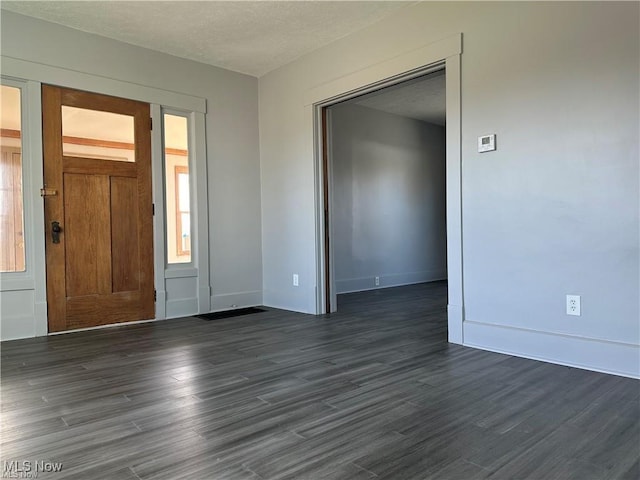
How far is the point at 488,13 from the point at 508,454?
276 cm

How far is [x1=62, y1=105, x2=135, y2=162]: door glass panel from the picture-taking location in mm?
3805

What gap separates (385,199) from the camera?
6.66 m

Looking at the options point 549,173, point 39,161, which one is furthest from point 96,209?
point 549,173

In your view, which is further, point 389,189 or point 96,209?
point 389,189

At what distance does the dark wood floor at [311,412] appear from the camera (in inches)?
59.6

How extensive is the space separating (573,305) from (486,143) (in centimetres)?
119

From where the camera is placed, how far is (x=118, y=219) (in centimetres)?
408

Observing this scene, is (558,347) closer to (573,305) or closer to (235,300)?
(573,305)

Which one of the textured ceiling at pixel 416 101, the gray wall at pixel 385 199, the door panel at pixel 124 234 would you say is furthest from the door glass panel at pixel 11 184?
the textured ceiling at pixel 416 101

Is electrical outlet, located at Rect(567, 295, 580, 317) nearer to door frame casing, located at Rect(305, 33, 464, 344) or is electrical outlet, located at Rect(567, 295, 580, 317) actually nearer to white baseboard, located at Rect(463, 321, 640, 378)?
white baseboard, located at Rect(463, 321, 640, 378)

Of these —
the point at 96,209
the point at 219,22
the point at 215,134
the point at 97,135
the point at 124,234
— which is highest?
the point at 219,22

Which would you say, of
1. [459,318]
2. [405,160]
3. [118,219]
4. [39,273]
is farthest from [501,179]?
[405,160]

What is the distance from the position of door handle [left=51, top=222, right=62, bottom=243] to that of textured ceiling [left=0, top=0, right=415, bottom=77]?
173cm

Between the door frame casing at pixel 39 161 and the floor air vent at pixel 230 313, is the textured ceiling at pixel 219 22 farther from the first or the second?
the floor air vent at pixel 230 313
